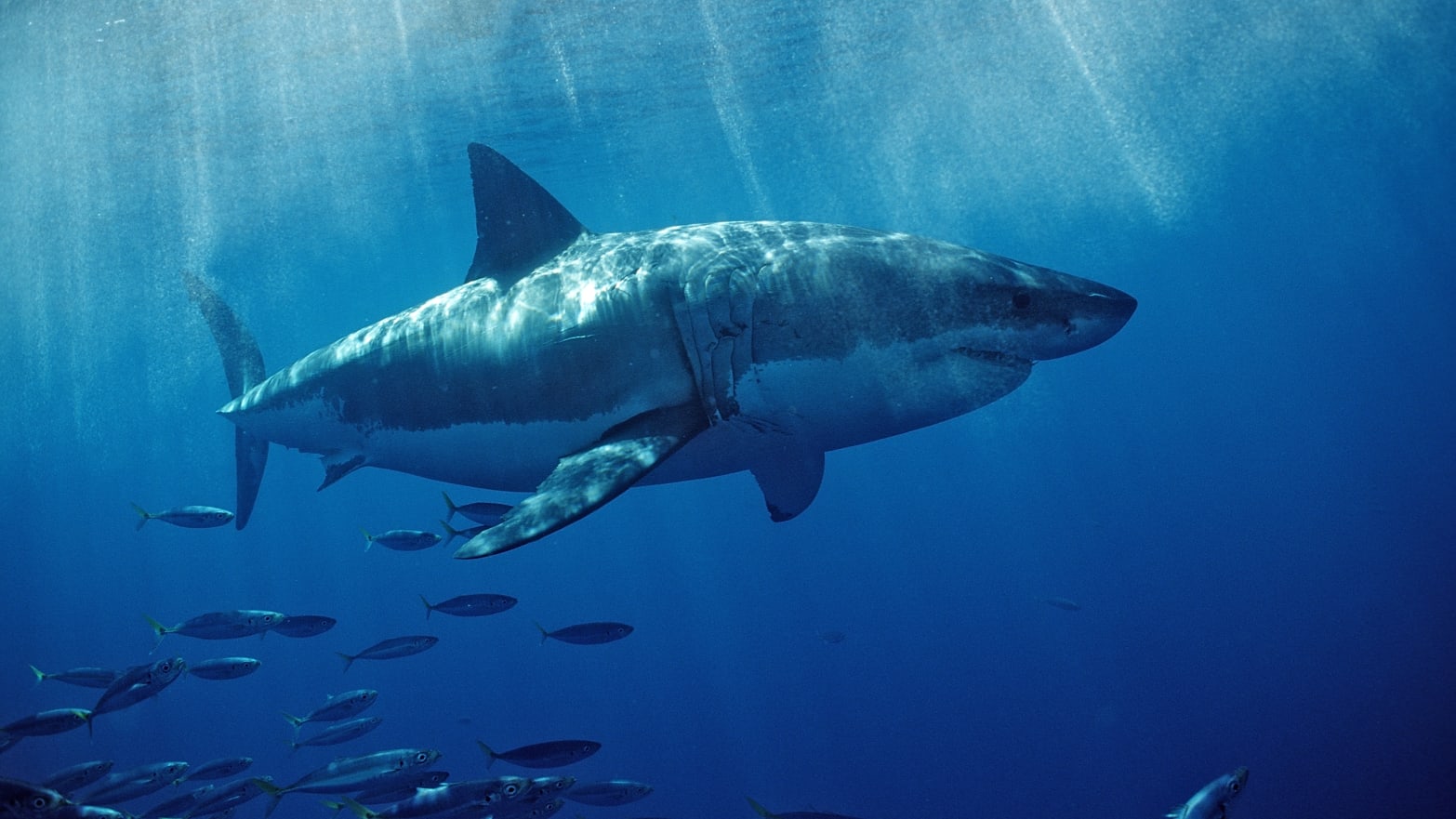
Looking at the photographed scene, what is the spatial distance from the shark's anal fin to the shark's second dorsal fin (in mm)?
1808

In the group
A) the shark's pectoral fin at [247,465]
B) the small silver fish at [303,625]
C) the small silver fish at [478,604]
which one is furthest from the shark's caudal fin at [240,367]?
the small silver fish at [478,604]

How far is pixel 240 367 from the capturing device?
24.4ft

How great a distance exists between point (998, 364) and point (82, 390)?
74.7 m

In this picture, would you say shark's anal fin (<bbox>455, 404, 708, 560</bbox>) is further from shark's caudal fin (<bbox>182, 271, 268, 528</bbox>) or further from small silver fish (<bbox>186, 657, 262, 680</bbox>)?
small silver fish (<bbox>186, 657, 262, 680</bbox>)

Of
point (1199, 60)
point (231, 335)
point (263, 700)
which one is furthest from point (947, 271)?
point (263, 700)

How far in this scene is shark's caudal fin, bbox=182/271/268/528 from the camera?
7.13m

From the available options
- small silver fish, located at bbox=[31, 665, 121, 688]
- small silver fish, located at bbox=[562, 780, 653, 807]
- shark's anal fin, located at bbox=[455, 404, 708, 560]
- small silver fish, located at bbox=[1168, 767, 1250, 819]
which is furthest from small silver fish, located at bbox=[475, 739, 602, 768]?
small silver fish, located at bbox=[31, 665, 121, 688]

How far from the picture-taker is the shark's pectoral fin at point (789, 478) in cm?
483

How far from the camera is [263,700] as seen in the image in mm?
36062

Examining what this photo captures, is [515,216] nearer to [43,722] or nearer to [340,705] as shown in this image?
[340,705]

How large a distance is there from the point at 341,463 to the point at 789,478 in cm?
344

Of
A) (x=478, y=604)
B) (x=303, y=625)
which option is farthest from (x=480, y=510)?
(x=303, y=625)

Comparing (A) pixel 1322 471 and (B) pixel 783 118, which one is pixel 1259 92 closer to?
(B) pixel 783 118

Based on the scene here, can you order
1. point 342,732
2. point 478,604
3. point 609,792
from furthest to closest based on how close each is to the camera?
1. point 478,604
2. point 342,732
3. point 609,792
